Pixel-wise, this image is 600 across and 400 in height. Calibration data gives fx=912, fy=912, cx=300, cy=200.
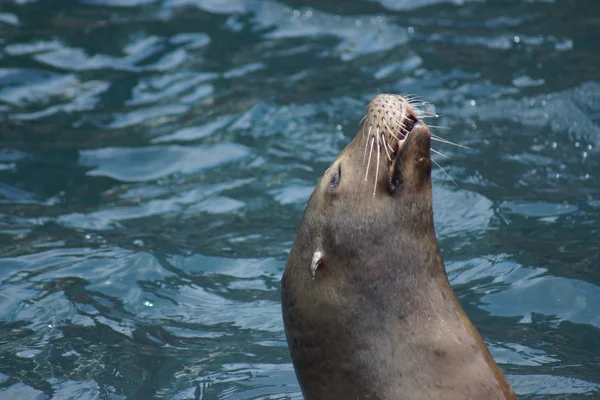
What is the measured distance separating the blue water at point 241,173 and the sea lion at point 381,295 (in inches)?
43.9

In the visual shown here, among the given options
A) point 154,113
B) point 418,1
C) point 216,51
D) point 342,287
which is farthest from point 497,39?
point 342,287

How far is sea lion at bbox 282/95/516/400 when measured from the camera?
13.3ft

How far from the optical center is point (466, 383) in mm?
3992

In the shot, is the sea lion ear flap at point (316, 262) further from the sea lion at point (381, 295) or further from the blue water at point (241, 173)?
the blue water at point (241, 173)

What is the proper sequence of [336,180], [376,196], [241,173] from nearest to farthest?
[376,196] → [336,180] → [241,173]

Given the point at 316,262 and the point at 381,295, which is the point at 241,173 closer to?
the point at 316,262

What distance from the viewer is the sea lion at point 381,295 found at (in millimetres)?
4043

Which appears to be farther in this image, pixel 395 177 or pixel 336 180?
pixel 336 180

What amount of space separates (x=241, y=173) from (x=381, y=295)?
4.56 metres

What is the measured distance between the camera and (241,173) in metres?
8.58

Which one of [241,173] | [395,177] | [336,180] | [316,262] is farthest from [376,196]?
[241,173]

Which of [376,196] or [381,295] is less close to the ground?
[376,196]

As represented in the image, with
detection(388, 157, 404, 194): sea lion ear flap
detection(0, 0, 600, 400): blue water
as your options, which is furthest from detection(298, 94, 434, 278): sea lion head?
detection(0, 0, 600, 400): blue water

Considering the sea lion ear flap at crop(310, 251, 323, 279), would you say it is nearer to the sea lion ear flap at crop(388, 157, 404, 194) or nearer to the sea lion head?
the sea lion head
